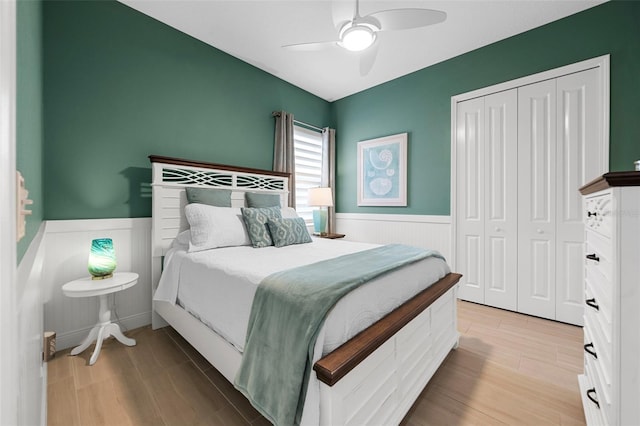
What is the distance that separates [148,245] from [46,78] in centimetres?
152

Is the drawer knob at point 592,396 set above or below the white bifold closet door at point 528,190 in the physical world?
below

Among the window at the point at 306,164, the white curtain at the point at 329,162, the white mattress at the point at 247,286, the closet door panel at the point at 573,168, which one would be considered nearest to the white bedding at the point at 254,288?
the white mattress at the point at 247,286

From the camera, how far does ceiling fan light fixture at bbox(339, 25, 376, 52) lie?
195 centimetres

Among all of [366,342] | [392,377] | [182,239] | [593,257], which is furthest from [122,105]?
[593,257]

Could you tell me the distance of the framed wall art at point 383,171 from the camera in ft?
12.6

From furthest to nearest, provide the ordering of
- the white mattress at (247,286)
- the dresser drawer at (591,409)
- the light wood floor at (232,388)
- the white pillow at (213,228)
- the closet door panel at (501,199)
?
the closet door panel at (501,199), the white pillow at (213,228), the light wood floor at (232,388), the white mattress at (247,286), the dresser drawer at (591,409)

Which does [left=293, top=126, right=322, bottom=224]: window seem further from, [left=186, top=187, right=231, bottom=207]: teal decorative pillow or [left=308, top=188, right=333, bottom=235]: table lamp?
[left=186, top=187, right=231, bottom=207]: teal decorative pillow

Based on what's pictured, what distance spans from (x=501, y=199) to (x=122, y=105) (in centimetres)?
396

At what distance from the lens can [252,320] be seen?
4.36 ft

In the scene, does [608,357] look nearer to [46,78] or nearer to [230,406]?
[230,406]

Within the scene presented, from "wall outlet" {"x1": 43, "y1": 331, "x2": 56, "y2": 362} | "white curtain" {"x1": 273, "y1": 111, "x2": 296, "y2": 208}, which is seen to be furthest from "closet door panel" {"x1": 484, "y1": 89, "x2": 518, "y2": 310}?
"wall outlet" {"x1": 43, "y1": 331, "x2": 56, "y2": 362}

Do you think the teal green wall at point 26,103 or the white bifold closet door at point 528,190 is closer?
the teal green wall at point 26,103

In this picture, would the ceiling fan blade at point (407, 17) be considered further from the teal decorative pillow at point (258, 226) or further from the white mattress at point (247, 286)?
the teal decorative pillow at point (258, 226)

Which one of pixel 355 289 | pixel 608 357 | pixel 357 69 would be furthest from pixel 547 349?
pixel 357 69
